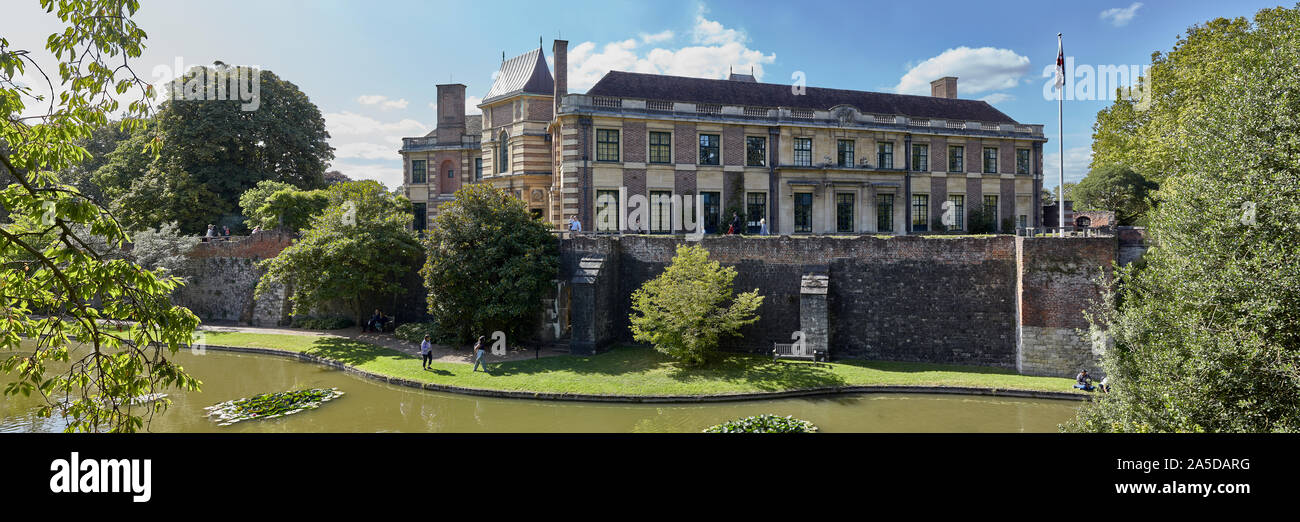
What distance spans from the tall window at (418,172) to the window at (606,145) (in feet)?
58.7

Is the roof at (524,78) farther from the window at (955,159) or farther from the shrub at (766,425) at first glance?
the shrub at (766,425)

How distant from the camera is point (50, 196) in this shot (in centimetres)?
415

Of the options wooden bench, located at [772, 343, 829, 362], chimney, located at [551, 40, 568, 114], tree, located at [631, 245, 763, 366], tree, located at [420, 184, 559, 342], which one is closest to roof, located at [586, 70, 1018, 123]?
chimney, located at [551, 40, 568, 114]

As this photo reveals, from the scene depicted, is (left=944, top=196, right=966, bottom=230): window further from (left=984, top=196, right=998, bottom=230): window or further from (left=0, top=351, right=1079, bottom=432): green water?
(left=0, top=351, right=1079, bottom=432): green water

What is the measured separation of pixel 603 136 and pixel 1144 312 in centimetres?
2318

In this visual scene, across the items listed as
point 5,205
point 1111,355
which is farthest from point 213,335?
point 1111,355

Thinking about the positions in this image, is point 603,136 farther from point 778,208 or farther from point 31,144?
point 31,144

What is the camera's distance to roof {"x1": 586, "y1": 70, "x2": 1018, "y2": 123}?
31891 millimetres

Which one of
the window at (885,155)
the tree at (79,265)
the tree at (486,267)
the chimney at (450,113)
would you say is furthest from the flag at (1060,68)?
the chimney at (450,113)

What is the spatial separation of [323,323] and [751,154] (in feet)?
72.6

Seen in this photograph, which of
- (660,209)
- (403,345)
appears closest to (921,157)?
(660,209)

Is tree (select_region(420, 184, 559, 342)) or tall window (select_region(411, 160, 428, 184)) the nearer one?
tree (select_region(420, 184, 559, 342))

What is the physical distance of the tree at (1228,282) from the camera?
8281 millimetres

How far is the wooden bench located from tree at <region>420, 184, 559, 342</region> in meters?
8.77
